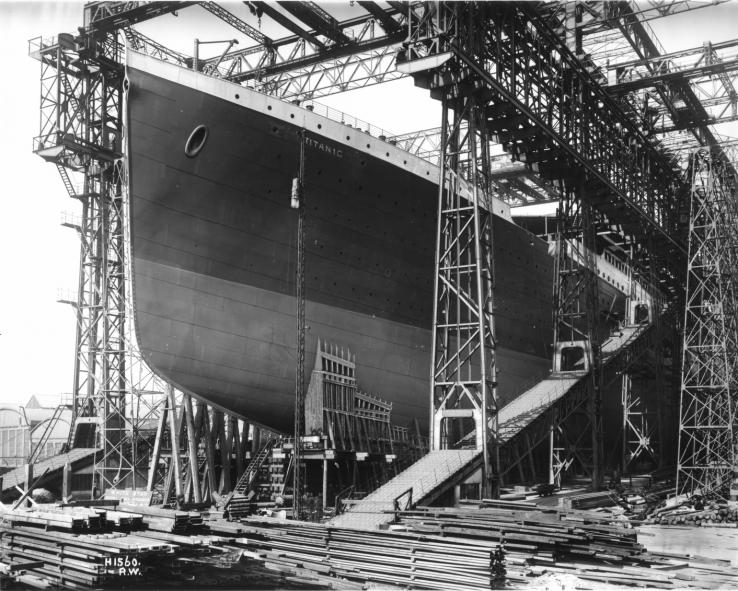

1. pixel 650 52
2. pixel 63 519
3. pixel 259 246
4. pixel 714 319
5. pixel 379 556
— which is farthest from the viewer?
pixel 650 52

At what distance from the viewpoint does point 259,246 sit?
62.1 feet

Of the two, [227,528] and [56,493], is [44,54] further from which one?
[227,528]

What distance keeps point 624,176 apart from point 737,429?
9799 millimetres

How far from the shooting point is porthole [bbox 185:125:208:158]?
1806cm

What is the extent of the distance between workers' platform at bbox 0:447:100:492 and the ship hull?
14.7m

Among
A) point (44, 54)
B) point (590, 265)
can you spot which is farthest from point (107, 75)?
point (590, 265)

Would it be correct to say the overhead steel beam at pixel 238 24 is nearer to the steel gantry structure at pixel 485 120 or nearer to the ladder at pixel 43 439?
the steel gantry structure at pixel 485 120

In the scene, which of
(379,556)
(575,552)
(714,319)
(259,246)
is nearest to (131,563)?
(379,556)

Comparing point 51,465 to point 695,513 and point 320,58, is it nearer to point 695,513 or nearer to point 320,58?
point 320,58

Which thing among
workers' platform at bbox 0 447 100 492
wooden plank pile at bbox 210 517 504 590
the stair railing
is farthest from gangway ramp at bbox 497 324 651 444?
workers' platform at bbox 0 447 100 492

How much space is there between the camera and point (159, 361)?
17.8 metres

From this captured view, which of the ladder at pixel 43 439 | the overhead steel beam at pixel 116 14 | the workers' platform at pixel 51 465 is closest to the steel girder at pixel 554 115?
the overhead steel beam at pixel 116 14

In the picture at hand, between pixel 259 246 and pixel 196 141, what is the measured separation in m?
2.84

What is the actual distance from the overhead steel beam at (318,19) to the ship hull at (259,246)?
6.00 m
